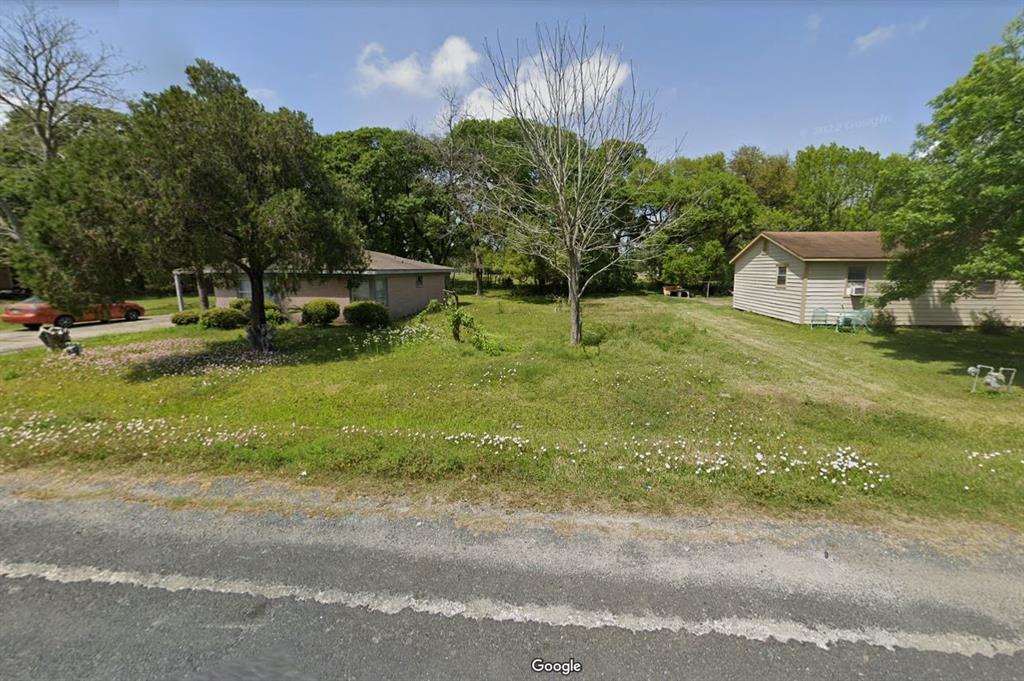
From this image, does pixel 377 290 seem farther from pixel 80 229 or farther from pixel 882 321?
pixel 882 321

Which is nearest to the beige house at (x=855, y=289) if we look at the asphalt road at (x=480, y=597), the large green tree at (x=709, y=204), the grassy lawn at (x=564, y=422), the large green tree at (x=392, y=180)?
the grassy lawn at (x=564, y=422)

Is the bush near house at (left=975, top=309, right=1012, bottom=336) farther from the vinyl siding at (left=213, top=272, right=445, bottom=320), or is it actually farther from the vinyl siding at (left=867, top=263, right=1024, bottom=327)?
the vinyl siding at (left=213, top=272, right=445, bottom=320)

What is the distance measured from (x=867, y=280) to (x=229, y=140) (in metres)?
20.0

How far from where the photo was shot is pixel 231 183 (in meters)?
8.58

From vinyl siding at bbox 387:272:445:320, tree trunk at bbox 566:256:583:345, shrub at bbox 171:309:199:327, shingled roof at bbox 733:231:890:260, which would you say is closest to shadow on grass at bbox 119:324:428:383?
shrub at bbox 171:309:199:327

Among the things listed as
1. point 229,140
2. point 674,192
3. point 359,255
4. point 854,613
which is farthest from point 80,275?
point 674,192

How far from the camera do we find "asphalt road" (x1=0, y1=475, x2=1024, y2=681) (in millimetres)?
2033

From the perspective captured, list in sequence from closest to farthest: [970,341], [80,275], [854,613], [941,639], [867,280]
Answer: [941,639], [854,613], [80,275], [970,341], [867,280]

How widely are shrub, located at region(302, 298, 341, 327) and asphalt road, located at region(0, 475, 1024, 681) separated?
12.1 metres

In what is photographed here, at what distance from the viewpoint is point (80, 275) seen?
307 inches

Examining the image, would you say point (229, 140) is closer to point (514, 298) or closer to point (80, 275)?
point (80, 275)

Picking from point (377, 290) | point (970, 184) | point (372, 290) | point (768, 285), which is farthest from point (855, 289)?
point (372, 290)

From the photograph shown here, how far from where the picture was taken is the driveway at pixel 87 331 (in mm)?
11708

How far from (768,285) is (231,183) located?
19.5 m
